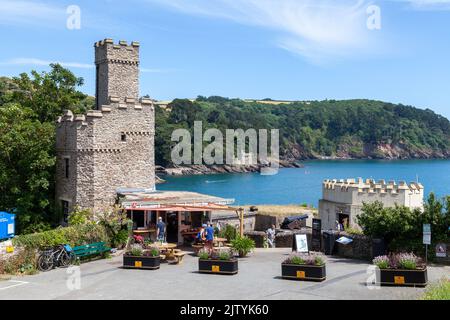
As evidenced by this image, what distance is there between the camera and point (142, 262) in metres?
21.4

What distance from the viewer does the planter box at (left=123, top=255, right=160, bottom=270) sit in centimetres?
2127

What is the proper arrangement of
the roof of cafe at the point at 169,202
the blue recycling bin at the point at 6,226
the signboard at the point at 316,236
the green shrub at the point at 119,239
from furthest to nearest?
the roof of cafe at the point at 169,202
the green shrub at the point at 119,239
the signboard at the point at 316,236
the blue recycling bin at the point at 6,226

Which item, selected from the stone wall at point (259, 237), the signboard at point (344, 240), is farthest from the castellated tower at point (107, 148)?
the signboard at point (344, 240)

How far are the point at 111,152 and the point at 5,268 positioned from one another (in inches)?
405

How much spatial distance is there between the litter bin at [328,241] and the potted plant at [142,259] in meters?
7.92

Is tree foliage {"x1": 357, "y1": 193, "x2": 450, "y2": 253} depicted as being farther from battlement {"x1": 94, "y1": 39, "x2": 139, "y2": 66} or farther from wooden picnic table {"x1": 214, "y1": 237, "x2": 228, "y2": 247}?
battlement {"x1": 94, "y1": 39, "x2": 139, "y2": 66}

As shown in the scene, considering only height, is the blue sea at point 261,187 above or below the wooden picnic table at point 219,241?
below

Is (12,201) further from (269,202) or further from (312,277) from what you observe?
(269,202)

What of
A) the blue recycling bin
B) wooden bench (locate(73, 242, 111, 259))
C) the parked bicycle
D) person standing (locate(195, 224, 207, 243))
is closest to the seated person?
person standing (locate(195, 224, 207, 243))

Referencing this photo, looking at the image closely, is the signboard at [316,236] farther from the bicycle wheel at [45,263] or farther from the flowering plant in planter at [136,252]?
the bicycle wheel at [45,263]

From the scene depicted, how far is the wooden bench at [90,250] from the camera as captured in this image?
2345 centimetres

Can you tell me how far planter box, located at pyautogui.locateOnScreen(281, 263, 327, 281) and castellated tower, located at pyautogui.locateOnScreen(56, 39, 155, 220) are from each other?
13080mm

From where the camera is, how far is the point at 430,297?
1544cm

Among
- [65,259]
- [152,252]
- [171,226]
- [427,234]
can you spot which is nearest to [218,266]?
[152,252]
